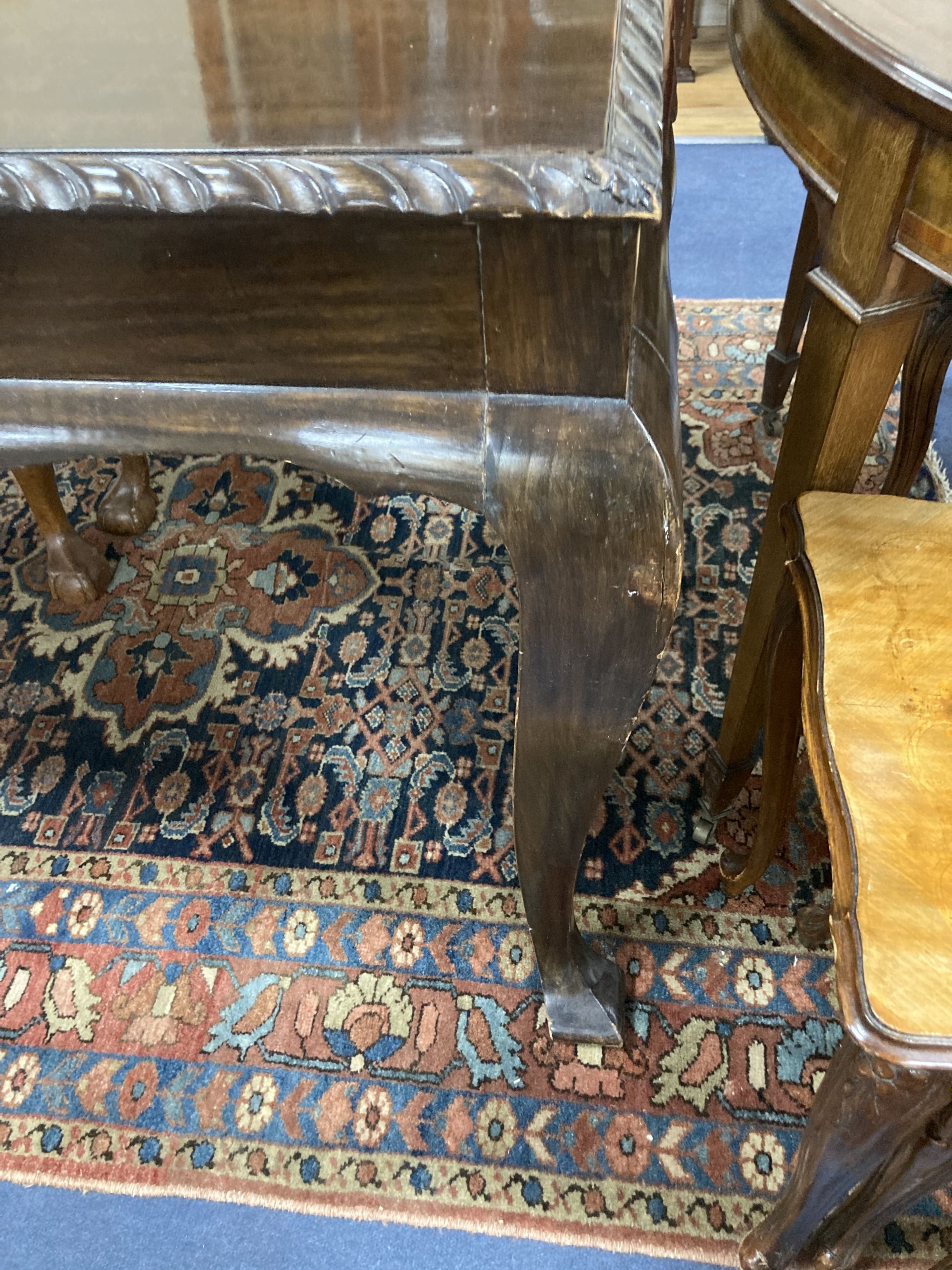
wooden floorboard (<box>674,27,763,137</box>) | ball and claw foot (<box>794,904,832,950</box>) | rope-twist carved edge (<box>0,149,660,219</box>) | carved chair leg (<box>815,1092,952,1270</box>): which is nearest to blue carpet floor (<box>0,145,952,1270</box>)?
carved chair leg (<box>815,1092,952,1270</box>)

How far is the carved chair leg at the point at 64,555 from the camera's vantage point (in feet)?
3.80

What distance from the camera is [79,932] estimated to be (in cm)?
92

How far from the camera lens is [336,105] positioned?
373 mm

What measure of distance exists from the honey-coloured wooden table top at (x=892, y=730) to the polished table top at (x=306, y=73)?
13.0 inches

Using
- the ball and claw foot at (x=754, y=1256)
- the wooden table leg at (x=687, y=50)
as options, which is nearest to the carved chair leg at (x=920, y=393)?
the ball and claw foot at (x=754, y=1256)

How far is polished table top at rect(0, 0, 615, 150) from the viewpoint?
357mm

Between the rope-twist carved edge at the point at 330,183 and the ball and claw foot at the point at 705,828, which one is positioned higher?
the rope-twist carved edge at the point at 330,183

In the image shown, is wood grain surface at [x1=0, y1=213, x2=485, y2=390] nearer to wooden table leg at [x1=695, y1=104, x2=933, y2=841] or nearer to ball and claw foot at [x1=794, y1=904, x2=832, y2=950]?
wooden table leg at [x1=695, y1=104, x2=933, y2=841]

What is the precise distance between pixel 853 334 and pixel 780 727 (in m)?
0.31

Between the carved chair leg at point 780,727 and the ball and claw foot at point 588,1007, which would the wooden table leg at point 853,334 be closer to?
the carved chair leg at point 780,727

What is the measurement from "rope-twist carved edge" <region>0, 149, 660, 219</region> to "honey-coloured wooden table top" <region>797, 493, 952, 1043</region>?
12.3 inches

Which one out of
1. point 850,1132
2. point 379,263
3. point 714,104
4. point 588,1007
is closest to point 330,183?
point 379,263

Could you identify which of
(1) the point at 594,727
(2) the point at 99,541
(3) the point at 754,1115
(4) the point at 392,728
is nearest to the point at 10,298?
(1) the point at 594,727

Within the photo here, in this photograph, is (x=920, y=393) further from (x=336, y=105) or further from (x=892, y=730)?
(x=336, y=105)
